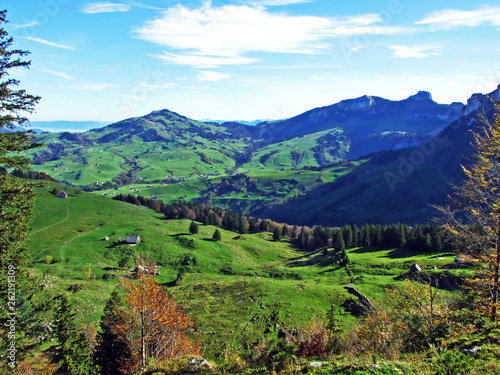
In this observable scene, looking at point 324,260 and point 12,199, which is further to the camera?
point 324,260

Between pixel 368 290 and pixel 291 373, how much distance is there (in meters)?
71.8

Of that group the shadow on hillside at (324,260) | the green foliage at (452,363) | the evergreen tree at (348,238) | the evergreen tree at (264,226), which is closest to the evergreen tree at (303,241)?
the evergreen tree at (348,238)

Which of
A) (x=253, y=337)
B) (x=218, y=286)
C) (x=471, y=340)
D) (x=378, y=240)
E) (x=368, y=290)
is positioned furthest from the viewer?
(x=378, y=240)

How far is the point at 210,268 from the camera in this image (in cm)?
11412

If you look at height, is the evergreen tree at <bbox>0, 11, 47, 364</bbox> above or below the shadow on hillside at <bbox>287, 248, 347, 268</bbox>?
above

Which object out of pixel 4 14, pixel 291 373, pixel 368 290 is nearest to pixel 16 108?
pixel 4 14

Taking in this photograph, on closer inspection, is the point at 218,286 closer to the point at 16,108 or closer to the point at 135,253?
the point at 135,253

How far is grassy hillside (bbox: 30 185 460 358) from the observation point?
66019 millimetres

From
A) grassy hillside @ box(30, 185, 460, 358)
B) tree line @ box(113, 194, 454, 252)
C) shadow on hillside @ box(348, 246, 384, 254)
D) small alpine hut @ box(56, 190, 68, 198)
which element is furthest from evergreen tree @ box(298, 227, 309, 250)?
small alpine hut @ box(56, 190, 68, 198)

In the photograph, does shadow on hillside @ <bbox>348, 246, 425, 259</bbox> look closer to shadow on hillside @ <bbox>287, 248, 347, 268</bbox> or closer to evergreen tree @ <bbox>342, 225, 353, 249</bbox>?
evergreen tree @ <bbox>342, 225, 353, 249</bbox>

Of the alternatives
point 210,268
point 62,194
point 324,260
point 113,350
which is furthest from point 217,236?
point 113,350

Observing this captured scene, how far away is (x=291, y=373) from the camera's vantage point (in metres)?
15.2

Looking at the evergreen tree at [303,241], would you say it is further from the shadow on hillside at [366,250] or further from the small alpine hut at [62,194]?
the small alpine hut at [62,194]

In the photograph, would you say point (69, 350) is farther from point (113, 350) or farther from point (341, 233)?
point (341, 233)
